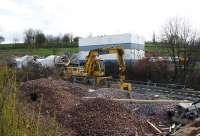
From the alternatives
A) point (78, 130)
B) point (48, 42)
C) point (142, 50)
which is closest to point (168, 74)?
point (142, 50)

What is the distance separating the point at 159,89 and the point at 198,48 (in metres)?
14.0

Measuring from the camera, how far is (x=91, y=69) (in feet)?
102

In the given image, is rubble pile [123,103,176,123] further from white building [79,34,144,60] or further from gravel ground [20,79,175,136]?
white building [79,34,144,60]

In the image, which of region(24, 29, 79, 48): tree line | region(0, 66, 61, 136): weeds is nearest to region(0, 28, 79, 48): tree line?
region(24, 29, 79, 48): tree line

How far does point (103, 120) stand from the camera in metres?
15.8

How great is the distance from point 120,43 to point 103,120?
37.6 m

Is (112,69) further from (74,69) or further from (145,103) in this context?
(145,103)

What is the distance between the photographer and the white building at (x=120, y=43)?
50.2 metres

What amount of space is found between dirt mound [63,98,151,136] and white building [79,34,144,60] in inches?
1258

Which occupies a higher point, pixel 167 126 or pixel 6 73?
pixel 6 73

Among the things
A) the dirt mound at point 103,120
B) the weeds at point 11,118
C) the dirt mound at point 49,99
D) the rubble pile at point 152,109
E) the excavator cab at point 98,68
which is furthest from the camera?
the excavator cab at point 98,68

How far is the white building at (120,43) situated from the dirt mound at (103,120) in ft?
105

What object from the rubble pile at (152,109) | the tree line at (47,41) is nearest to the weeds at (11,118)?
the rubble pile at (152,109)

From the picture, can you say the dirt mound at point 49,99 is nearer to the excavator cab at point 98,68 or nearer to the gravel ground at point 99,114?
the gravel ground at point 99,114
